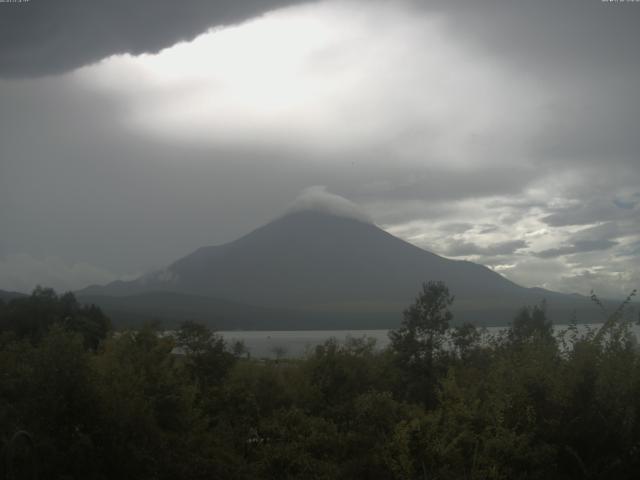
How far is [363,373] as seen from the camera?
1129 inches

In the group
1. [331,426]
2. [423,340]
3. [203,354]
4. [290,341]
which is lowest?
[290,341]

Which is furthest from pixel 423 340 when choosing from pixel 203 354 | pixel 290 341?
pixel 290 341

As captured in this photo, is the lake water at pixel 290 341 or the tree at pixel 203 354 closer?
the tree at pixel 203 354

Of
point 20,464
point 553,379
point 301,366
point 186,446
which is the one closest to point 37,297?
point 301,366

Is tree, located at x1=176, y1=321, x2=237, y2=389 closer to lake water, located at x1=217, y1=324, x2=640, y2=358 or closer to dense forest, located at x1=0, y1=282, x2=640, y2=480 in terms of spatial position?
dense forest, located at x1=0, y1=282, x2=640, y2=480

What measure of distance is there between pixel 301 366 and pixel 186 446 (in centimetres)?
1200

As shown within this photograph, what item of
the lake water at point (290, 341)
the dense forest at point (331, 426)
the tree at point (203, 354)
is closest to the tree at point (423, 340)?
the lake water at point (290, 341)

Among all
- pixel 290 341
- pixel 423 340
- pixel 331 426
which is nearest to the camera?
pixel 331 426

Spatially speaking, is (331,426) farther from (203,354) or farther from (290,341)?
(290,341)

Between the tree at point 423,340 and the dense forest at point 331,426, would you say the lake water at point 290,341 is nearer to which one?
the tree at point 423,340

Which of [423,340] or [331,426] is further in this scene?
[423,340]

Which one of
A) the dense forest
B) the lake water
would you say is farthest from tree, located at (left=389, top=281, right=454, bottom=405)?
the dense forest

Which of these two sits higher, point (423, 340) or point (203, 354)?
point (423, 340)

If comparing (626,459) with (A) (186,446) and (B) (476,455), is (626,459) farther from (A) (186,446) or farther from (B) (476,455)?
(A) (186,446)
